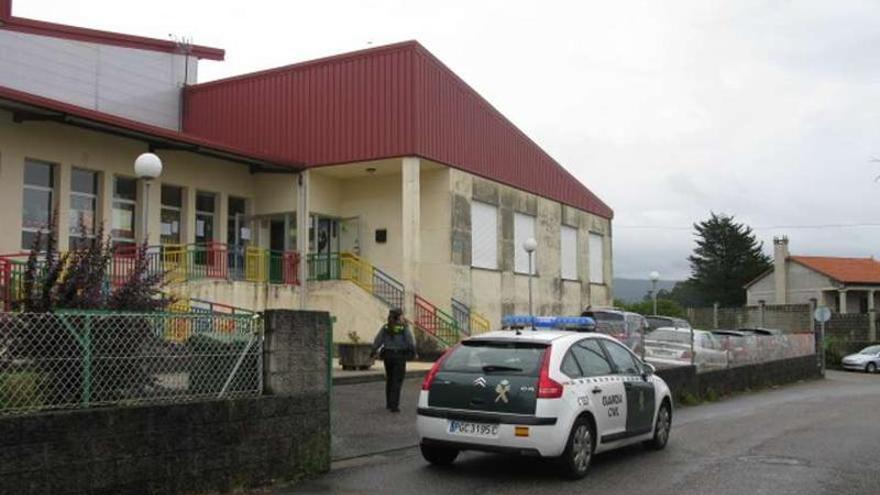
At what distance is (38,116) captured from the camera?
20281mm

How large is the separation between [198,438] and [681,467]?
→ 546 centimetres

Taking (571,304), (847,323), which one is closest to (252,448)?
(571,304)

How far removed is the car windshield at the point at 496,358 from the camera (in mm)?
9195

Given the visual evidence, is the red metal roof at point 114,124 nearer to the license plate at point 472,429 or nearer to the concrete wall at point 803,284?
the license plate at point 472,429

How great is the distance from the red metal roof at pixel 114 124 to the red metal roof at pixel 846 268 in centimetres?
4816

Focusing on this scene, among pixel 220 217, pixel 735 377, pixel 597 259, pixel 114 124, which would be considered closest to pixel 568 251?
pixel 597 259

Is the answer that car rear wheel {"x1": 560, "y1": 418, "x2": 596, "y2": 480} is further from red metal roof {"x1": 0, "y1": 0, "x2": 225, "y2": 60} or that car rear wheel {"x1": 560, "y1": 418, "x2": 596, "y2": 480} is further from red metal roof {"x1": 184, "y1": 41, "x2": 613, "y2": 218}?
red metal roof {"x1": 0, "y1": 0, "x2": 225, "y2": 60}

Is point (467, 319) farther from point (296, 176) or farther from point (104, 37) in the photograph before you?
point (104, 37)

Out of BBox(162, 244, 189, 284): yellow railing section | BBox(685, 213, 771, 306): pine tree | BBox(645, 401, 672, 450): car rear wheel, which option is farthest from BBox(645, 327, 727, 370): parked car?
BBox(685, 213, 771, 306): pine tree

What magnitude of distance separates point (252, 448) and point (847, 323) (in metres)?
47.1

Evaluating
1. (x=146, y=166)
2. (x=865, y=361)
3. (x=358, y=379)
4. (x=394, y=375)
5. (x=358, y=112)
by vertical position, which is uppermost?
(x=358, y=112)

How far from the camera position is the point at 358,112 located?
26484mm

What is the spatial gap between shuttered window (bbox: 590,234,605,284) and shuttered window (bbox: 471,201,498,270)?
9.40m

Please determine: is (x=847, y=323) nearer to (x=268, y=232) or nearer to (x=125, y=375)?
(x=268, y=232)
